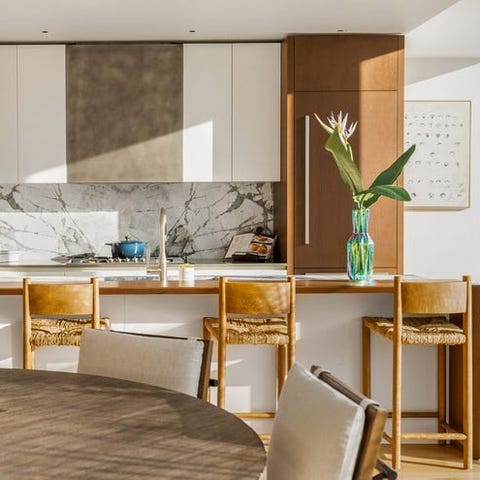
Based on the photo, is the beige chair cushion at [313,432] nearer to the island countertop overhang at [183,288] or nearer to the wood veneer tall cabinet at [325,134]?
the island countertop overhang at [183,288]

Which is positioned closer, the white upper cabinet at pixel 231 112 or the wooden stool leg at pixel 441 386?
the wooden stool leg at pixel 441 386

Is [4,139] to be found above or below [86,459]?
above

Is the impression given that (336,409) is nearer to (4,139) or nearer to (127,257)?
(127,257)

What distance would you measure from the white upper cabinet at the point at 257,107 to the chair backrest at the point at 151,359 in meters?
3.21

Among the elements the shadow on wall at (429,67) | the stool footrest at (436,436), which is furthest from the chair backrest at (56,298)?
the shadow on wall at (429,67)

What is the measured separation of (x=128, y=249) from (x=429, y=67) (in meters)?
2.90

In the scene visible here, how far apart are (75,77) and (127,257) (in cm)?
139

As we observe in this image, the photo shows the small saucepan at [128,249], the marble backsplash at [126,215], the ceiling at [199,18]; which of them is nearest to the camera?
the ceiling at [199,18]

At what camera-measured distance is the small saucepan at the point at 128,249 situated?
5.38 meters

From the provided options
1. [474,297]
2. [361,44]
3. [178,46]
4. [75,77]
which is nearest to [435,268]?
[361,44]

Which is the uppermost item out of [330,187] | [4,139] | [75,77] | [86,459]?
[75,77]

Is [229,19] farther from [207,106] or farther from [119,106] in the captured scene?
[119,106]

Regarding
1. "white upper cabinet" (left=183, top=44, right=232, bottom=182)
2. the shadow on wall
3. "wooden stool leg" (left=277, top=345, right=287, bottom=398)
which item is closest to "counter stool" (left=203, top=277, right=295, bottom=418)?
"wooden stool leg" (left=277, top=345, right=287, bottom=398)

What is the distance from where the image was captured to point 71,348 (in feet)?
11.8
